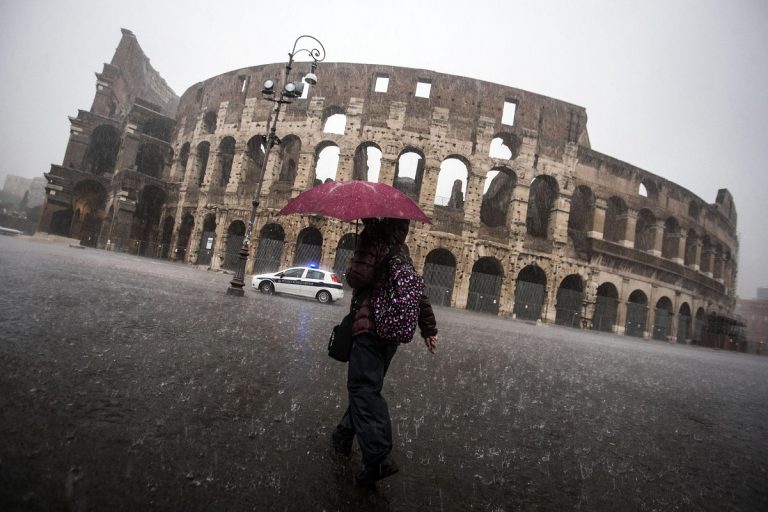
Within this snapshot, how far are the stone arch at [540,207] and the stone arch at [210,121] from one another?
66.9 feet

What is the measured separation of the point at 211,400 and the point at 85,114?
110 feet

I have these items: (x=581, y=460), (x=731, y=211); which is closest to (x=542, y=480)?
(x=581, y=460)

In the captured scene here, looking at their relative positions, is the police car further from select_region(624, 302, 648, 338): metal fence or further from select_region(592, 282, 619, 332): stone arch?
select_region(624, 302, 648, 338): metal fence

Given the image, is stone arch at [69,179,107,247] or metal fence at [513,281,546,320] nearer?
metal fence at [513,281,546,320]

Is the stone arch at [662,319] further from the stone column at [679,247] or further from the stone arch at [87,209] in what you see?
the stone arch at [87,209]

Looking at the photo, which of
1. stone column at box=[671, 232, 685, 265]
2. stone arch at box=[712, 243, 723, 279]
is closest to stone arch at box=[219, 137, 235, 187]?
stone column at box=[671, 232, 685, 265]

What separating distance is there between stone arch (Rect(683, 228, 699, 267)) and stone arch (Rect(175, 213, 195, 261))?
32.2 m

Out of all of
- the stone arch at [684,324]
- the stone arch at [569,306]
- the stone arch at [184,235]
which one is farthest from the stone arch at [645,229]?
the stone arch at [184,235]

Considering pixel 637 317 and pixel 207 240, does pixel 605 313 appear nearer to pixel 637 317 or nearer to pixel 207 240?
pixel 637 317

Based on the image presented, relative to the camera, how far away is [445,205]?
21703 mm

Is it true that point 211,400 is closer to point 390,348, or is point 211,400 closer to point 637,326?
point 390,348

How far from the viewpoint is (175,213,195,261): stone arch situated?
2234cm

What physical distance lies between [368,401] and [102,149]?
34.9 metres

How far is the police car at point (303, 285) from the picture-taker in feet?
39.4
